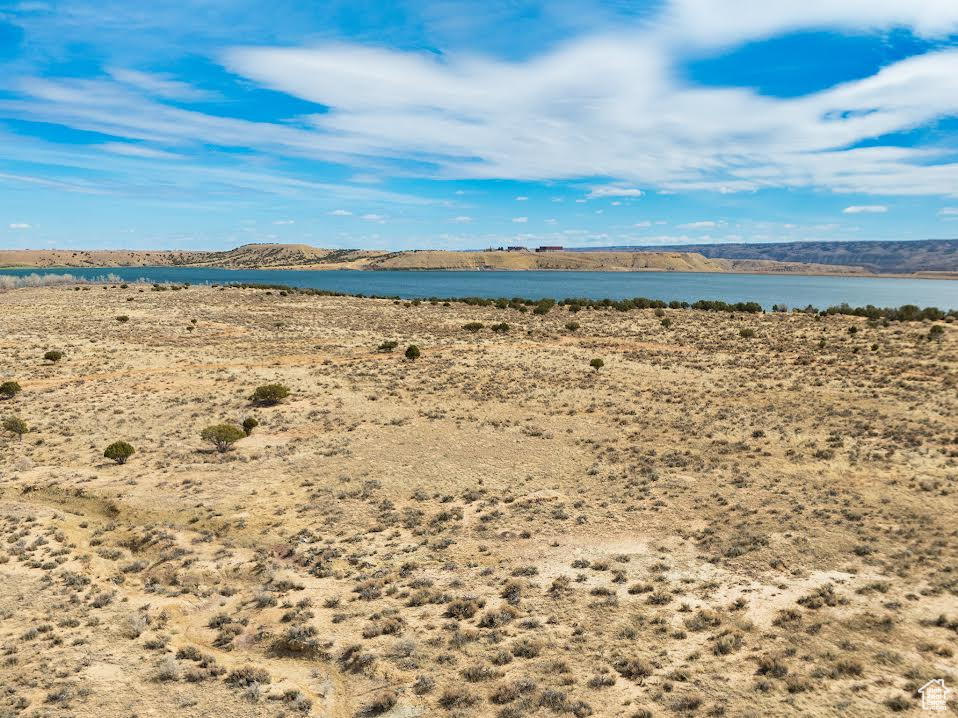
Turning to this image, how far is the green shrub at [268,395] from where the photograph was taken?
29.8 metres

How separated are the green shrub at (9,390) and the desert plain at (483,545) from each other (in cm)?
105

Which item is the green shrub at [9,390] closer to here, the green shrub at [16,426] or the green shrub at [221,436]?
the green shrub at [16,426]

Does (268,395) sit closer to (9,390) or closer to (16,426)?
(16,426)

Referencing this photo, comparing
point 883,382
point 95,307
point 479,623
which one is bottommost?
point 479,623

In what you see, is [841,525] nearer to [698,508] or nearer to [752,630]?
[698,508]

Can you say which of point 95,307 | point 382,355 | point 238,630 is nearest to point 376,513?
point 238,630

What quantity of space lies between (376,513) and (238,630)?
6134 mm

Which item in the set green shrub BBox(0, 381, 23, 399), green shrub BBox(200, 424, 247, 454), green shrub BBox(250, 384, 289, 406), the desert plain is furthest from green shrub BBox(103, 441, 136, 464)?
green shrub BBox(0, 381, 23, 399)

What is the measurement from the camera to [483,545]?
15.6m

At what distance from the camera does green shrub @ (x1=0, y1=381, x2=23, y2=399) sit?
3011 centimetres

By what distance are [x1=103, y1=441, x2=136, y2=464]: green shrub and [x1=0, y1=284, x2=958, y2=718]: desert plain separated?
347mm

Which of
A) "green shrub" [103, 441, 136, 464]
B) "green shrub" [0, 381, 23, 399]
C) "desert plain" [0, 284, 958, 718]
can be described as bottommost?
"desert plain" [0, 284, 958, 718]

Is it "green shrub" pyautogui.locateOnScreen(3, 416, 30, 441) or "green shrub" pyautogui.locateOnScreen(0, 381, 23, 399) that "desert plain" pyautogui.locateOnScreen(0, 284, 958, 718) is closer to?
"green shrub" pyautogui.locateOnScreen(3, 416, 30, 441)

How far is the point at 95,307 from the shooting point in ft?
235
